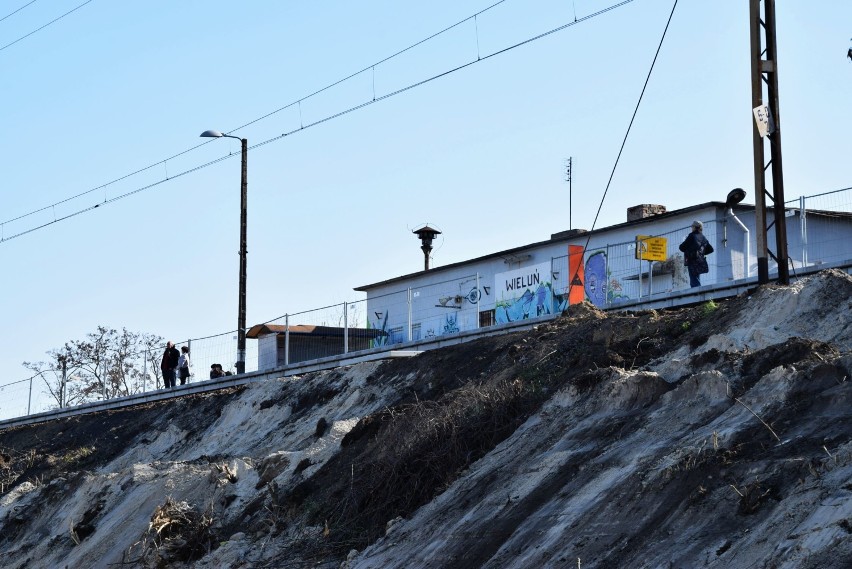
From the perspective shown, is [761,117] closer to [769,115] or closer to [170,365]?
[769,115]

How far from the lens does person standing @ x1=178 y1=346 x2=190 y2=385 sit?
1326 inches

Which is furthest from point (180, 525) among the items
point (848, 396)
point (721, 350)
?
point (848, 396)

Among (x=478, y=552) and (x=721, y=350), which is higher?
(x=721, y=350)

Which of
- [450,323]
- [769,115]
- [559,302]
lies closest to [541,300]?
[450,323]

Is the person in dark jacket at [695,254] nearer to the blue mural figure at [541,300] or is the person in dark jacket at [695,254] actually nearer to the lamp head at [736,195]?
the lamp head at [736,195]

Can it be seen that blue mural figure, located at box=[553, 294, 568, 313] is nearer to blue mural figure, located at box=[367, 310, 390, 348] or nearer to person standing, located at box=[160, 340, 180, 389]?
blue mural figure, located at box=[367, 310, 390, 348]

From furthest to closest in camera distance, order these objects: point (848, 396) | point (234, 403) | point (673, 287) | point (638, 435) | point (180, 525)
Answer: point (234, 403) < point (673, 287) < point (180, 525) < point (638, 435) < point (848, 396)

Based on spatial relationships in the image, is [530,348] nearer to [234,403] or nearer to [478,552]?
[478,552]

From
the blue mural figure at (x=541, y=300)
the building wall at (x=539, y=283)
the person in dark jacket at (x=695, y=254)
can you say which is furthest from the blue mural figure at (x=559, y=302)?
the person in dark jacket at (x=695, y=254)

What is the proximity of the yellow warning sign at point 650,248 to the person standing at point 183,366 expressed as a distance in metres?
15.3

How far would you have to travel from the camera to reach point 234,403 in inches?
1057

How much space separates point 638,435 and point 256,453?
12.0 meters

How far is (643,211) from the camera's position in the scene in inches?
1394

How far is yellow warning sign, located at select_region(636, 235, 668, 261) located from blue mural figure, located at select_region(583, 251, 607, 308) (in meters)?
1.63
